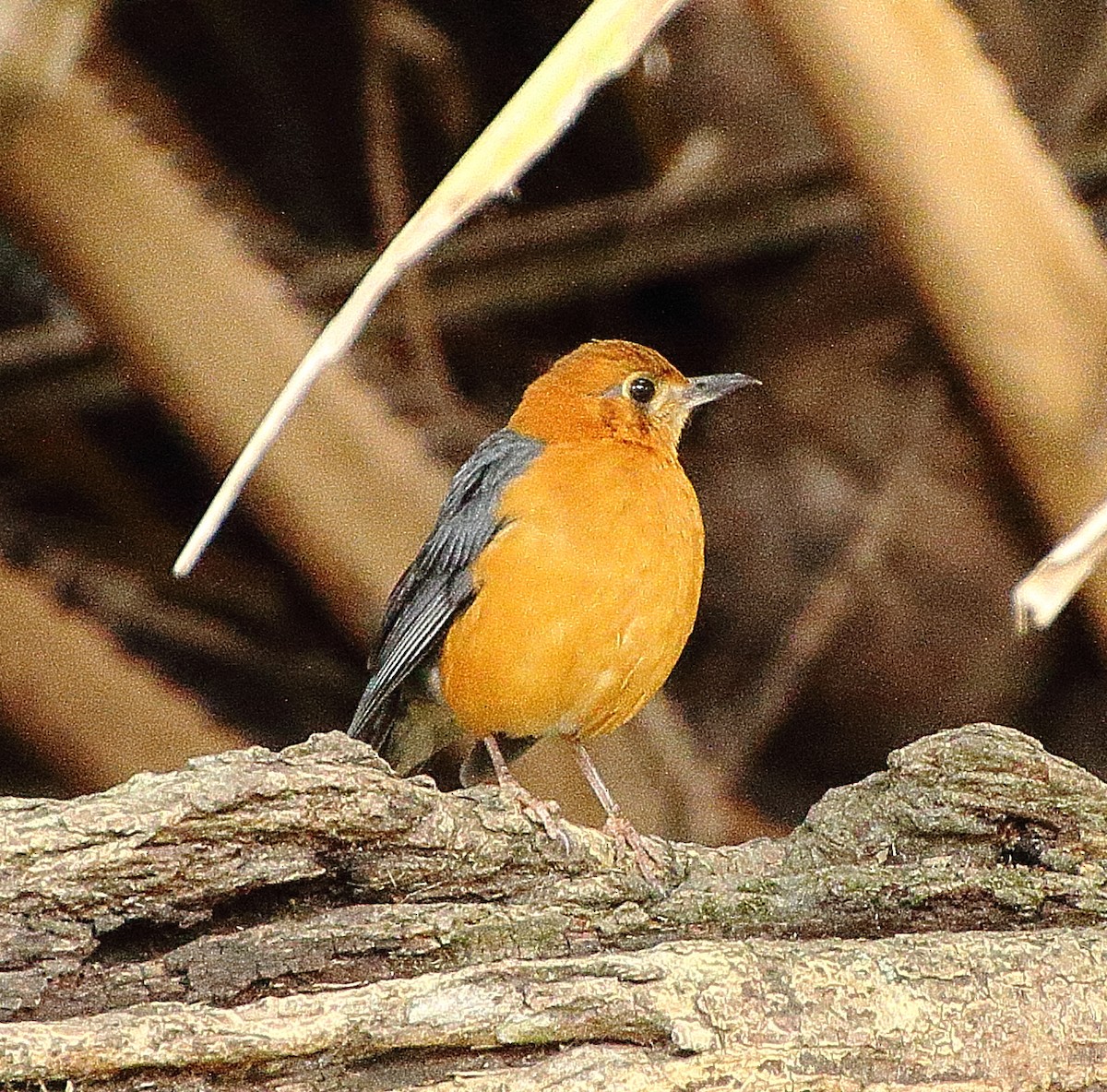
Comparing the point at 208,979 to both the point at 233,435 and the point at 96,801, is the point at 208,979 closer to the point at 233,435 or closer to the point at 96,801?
the point at 96,801

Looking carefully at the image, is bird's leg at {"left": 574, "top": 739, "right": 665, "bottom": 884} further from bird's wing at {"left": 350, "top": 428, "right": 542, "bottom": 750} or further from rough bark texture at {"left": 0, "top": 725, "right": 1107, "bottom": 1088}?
bird's wing at {"left": 350, "top": 428, "right": 542, "bottom": 750}

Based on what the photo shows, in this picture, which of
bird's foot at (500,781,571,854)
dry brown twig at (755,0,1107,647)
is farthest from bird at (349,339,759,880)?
dry brown twig at (755,0,1107,647)

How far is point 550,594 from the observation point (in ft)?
12.2

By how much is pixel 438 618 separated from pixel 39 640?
0.87 m

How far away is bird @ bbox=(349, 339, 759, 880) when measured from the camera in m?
3.72

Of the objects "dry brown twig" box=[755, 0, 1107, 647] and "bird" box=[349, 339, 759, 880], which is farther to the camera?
"bird" box=[349, 339, 759, 880]

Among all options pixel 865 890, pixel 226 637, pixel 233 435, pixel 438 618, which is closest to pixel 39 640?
pixel 233 435

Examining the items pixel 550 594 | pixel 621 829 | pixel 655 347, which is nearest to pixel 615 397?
pixel 550 594

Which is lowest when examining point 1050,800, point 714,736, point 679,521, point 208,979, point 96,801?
point 714,736

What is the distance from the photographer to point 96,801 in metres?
2.30

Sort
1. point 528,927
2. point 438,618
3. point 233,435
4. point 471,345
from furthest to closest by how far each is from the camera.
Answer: point 471,345, point 438,618, point 233,435, point 528,927

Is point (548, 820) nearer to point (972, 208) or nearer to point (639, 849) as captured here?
point (639, 849)

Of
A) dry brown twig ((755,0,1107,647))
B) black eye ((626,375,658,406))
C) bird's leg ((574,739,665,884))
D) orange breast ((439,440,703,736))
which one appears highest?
dry brown twig ((755,0,1107,647))

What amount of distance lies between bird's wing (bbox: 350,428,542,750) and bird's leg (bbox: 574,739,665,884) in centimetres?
49
